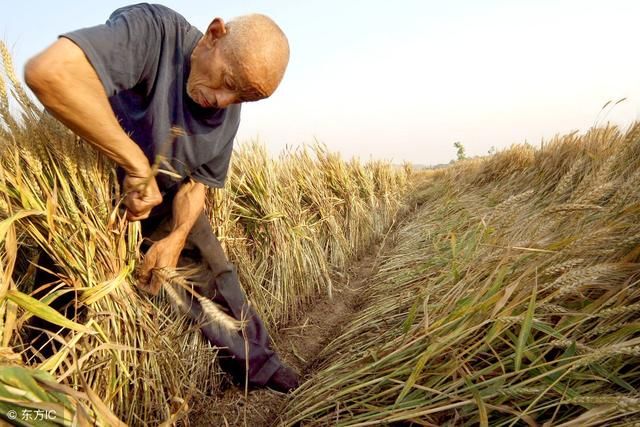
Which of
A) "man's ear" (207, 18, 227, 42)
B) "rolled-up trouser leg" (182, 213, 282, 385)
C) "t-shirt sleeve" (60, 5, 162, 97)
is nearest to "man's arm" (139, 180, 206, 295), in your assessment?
"rolled-up trouser leg" (182, 213, 282, 385)

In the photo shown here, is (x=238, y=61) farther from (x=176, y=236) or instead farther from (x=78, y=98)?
(x=176, y=236)

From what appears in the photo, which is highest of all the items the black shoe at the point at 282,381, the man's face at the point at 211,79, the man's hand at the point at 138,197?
the man's face at the point at 211,79

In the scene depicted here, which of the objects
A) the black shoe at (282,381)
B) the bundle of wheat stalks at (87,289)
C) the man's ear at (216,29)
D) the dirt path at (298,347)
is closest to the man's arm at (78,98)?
the bundle of wheat stalks at (87,289)

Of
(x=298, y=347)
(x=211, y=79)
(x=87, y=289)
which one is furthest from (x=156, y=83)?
(x=298, y=347)

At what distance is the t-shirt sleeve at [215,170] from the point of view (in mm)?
1638

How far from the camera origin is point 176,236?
4.86 feet

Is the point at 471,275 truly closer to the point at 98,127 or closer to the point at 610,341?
the point at 610,341

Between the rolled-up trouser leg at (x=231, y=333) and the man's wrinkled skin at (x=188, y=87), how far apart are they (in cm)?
16

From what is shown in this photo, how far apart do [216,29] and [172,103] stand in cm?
33

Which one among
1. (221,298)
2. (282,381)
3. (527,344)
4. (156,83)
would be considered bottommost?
(282,381)

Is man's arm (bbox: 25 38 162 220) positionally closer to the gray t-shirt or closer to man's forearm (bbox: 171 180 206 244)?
the gray t-shirt

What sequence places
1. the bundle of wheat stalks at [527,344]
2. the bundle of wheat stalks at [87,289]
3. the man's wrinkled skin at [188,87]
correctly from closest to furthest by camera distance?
the bundle of wheat stalks at [87,289] → the bundle of wheat stalks at [527,344] → the man's wrinkled skin at [188,87]

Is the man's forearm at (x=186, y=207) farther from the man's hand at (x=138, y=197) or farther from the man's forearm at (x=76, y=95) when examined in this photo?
the man's forearm at (x=76, y=95)

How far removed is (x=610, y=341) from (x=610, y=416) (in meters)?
0.25
